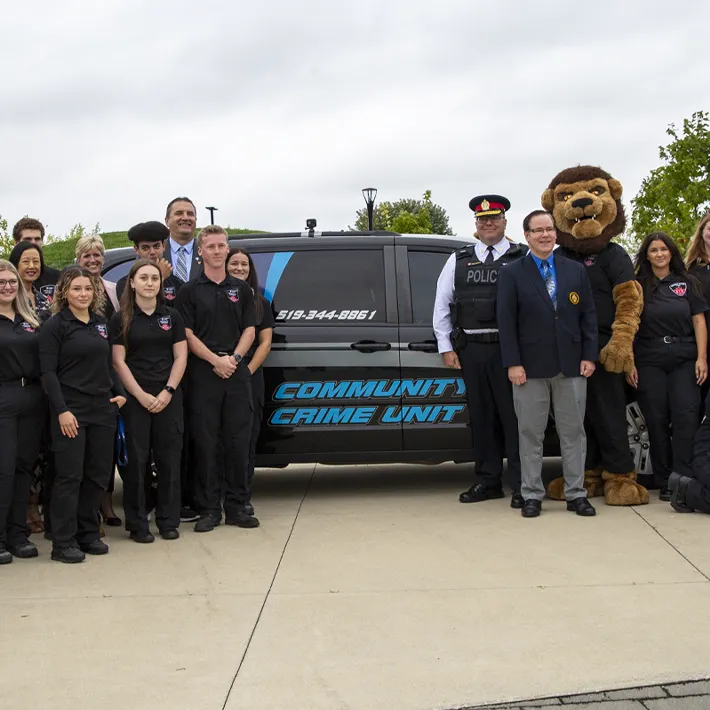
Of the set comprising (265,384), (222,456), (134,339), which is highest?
(134,339)

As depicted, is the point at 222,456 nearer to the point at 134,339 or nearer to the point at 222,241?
the point at 134,339

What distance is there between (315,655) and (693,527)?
115 inches

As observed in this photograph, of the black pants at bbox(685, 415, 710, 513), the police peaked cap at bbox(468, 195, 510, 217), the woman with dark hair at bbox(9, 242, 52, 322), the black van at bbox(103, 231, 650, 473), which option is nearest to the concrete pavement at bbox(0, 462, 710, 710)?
the black pants at bbox(685, 415, 710, 513)

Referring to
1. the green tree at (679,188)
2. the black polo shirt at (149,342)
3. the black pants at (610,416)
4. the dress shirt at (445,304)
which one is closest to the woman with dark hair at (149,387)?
the black polo shirt at (149,342)

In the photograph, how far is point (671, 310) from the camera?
6426 mm

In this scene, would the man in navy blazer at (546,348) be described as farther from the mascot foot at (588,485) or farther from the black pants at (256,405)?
the black pants at (256,405)

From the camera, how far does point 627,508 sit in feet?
20.4

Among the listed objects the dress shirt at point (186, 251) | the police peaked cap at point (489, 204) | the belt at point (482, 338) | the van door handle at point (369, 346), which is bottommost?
the van door handle at point (369, 346)

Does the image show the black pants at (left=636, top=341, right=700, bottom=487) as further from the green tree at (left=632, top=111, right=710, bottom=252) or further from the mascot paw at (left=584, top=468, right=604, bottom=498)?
the green tree at (left=632, top=111, right=710, bottom=252)

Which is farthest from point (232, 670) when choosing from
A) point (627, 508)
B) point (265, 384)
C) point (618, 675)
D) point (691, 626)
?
point (627, 508)

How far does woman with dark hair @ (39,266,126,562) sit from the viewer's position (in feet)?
17.0

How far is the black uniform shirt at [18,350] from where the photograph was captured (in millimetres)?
5145

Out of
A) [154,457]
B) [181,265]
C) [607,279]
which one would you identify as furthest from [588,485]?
[181,265]

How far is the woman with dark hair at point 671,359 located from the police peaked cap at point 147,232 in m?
3.21
